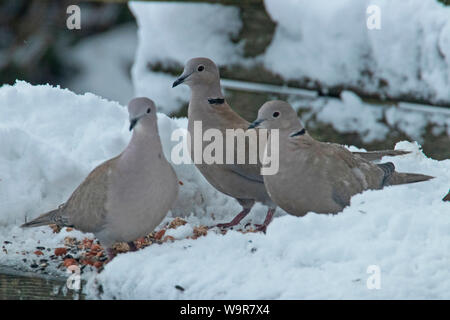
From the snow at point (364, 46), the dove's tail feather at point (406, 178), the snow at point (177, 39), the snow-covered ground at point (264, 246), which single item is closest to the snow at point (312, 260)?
the snow-covered ground at point (264, 246)

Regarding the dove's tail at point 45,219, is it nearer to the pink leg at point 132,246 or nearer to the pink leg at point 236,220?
the pink leg at point 132,246

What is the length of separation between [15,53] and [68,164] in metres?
5.58

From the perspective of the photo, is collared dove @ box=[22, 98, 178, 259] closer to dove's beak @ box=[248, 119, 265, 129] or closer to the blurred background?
dove's beak @ box=[248, 119, 265, 129]

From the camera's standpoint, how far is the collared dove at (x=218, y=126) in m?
3.95

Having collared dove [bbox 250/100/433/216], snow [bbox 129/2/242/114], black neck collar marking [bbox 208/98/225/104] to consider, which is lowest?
collared dove [bbox 250/100/433/216]

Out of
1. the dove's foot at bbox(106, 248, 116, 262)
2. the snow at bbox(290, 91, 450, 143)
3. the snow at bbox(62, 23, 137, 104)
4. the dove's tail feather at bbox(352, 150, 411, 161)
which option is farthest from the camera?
the snow at bbox(62, 23, 137, 104)

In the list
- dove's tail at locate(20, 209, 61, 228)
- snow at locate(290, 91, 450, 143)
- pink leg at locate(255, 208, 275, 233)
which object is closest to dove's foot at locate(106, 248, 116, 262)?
dove's tail at locate(20, 209, 61, 228)

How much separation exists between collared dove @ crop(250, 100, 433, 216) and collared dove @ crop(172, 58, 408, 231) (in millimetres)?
312

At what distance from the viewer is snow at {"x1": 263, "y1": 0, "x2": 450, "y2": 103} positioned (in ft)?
17.9

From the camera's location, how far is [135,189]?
3393 millimetres

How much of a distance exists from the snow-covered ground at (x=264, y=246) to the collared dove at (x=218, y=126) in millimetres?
204

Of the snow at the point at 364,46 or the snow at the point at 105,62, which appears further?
the snow at the point at 105,62
